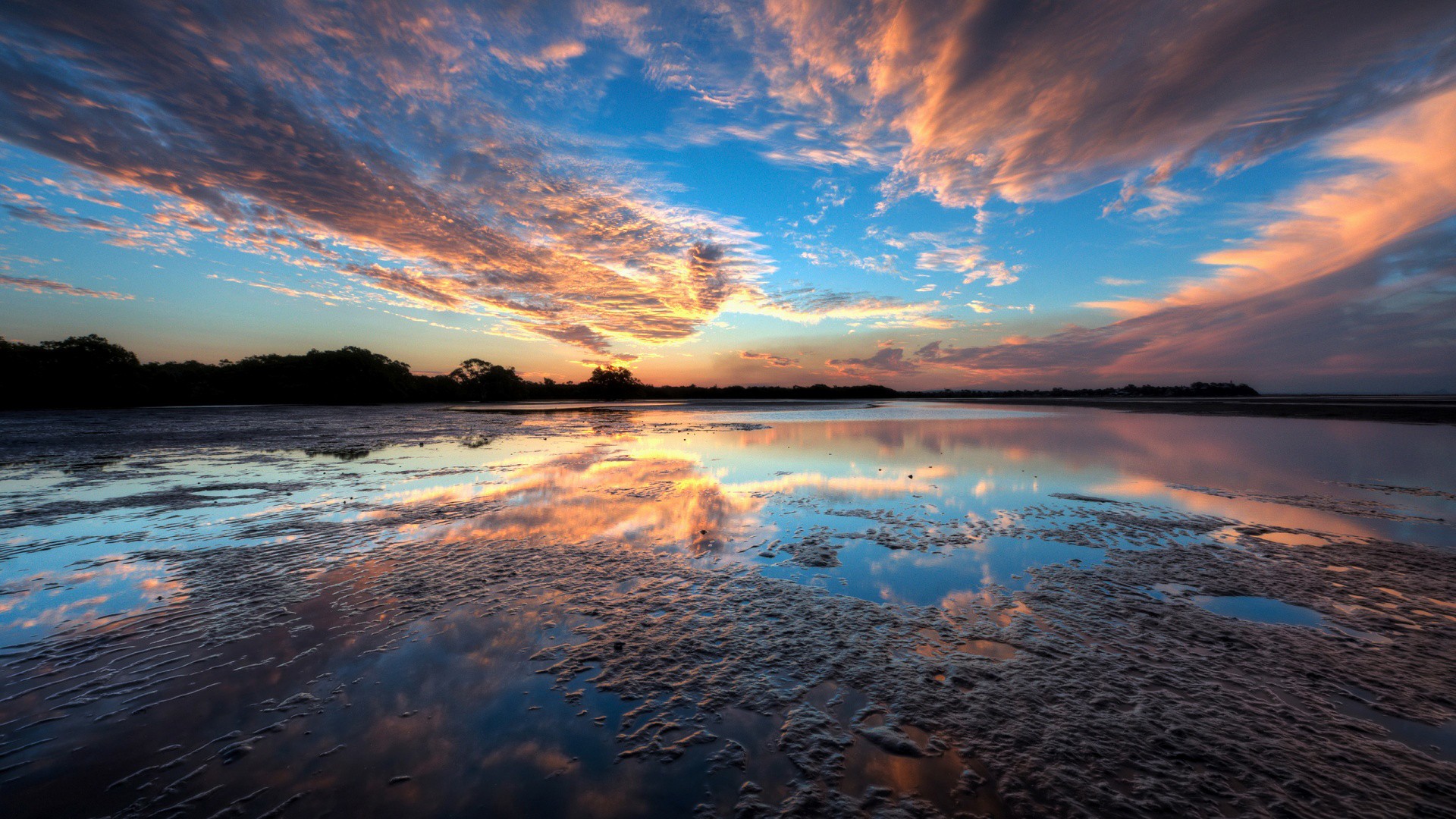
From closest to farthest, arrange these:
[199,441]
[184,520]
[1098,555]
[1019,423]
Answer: [1098,555]
[184,520]
[199,441]
[1019,423]

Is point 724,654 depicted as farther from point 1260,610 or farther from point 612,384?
point 612,384

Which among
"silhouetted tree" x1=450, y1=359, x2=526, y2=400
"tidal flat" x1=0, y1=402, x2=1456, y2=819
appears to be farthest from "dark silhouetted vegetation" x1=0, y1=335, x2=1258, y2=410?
"tidal flat" x1=0, y1=402, x2=1456, y2=819

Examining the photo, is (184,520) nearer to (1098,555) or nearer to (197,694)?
(197,694)

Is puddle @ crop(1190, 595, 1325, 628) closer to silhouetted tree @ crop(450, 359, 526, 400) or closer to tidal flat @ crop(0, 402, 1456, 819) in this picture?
tidal flat @ crop(0, 402, 1456, 819)

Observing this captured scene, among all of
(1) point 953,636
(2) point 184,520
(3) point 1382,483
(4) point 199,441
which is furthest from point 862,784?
(4) point 199,441

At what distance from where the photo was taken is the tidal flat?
120 inches

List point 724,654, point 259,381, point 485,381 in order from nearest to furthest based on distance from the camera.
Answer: point 724,654 → point 259,381 → point 485,381

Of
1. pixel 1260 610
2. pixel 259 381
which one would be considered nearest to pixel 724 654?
pixel 1260 610

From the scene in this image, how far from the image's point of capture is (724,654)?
4723 millimetres

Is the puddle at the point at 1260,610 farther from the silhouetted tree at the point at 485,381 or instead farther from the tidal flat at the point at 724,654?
the silhouetted tree at the point at 485,381

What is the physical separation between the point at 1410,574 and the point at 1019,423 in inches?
1173

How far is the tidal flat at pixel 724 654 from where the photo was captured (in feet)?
10.0

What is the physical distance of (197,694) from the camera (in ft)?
13.0

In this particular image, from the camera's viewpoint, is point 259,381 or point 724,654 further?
point 259,381
